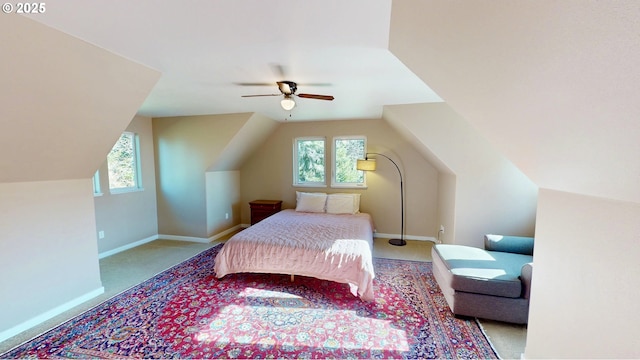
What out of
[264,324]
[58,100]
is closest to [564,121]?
[264,324]

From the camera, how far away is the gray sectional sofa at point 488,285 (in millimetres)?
2100

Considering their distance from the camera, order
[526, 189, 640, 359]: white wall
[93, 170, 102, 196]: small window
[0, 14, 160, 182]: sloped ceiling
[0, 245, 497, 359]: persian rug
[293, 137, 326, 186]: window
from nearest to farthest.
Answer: [526, 189, 640, 359]: white wall
[0, 14, 160, 182]: sloped ceiling
[0, 245, 497, 359]: persian rug
[93, 170, 102, 196]: small window
[293, 137, 326, 186]: window

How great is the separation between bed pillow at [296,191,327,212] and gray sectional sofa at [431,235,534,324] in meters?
2.51

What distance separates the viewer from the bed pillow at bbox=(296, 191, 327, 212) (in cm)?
469

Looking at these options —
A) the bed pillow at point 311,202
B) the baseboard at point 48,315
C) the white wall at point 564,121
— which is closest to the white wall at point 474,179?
the white wall at point 564,121

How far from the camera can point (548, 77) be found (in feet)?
2.64

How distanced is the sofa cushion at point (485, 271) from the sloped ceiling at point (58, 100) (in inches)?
134

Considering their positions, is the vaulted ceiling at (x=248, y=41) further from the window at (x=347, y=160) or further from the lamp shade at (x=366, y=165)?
the window at (x=347, y=160)

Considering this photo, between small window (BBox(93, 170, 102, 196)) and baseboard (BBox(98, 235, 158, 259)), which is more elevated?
small window (BBox(93, 170, 102, 196))

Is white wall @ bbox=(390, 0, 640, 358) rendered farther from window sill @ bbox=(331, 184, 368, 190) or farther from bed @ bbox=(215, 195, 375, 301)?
window sill @ bbox=(331, 184, 368, 190)

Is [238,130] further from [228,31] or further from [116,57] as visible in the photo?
[228,31]

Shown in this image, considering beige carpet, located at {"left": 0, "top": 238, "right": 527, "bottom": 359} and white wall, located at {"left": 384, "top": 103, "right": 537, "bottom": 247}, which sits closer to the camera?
beige carpet, located at {"left": 0, "top": 238, "right": 527, "bottom": 359}

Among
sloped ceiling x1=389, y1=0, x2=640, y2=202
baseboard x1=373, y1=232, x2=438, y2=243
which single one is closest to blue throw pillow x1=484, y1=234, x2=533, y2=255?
baseboard x1=373, y1=232, x2=438, y2=243

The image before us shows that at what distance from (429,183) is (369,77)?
2.85m
